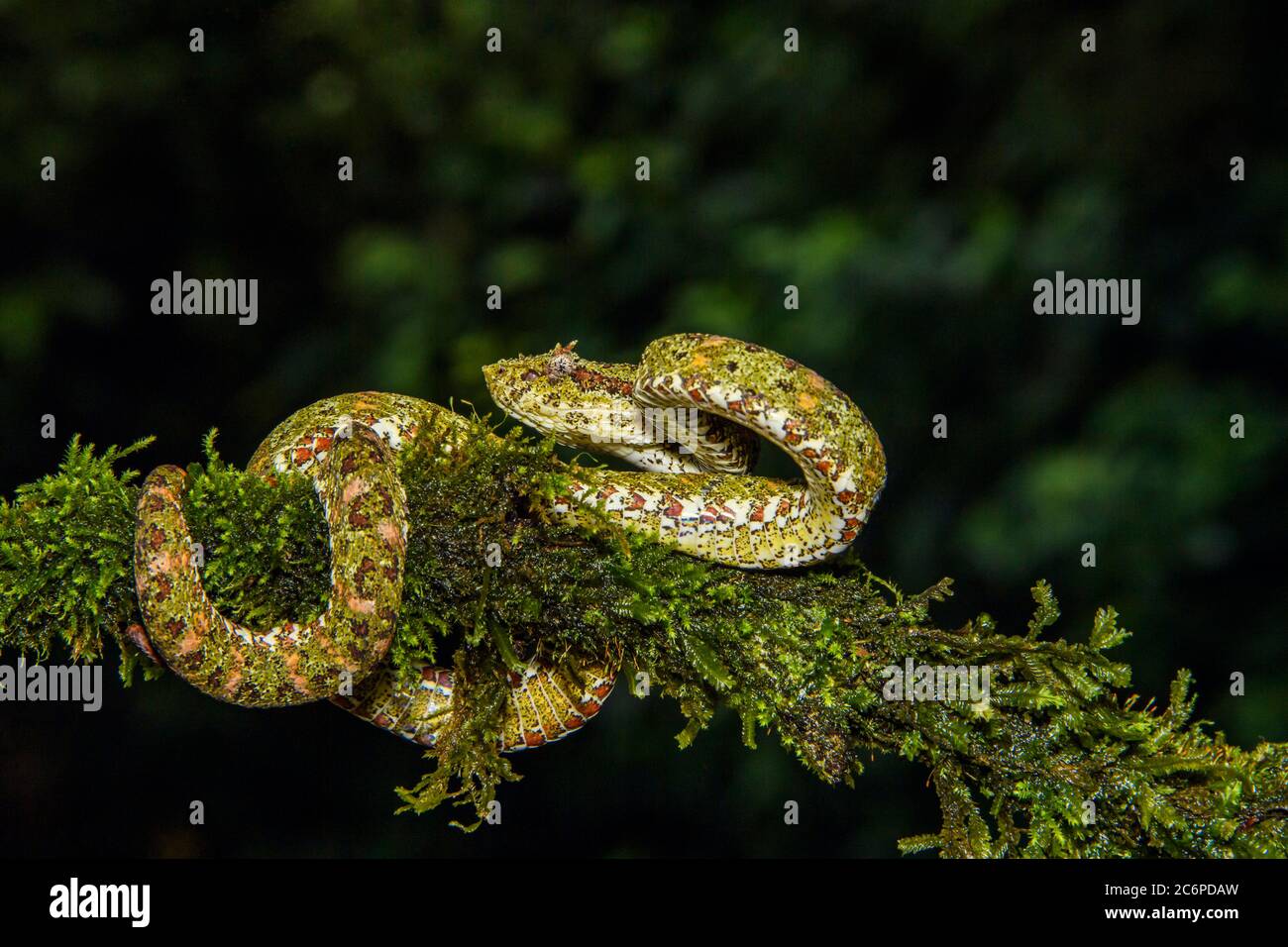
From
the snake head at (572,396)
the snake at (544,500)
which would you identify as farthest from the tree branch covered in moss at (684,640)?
the snake head at (572,396)

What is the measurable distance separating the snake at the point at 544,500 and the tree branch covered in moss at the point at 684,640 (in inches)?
3.0

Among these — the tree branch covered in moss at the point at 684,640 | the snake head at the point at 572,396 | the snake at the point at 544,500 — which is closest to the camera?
the snake at the point at 544,500

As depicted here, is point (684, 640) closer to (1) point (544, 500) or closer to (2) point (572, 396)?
(1) point (544, 500)

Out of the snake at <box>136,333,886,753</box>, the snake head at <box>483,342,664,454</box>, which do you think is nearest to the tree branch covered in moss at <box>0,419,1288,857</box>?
the snake at <box>136,333,886,753</box>

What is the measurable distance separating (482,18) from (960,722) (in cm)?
336

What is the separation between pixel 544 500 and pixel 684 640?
0.35 meters

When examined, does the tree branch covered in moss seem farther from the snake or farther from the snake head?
the snake head

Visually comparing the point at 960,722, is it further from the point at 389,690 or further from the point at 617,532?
the point at 389,690

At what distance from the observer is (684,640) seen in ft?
7.15

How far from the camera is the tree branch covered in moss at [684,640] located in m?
2.09

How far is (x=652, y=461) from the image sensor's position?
8.69 feet

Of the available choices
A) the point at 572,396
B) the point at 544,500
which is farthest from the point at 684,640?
the point at 572,396

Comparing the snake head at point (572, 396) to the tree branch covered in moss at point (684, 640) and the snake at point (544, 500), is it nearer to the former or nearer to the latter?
the snake at point (544, 500)

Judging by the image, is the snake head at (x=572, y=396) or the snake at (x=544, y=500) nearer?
the snake at (x=544, y=500)
